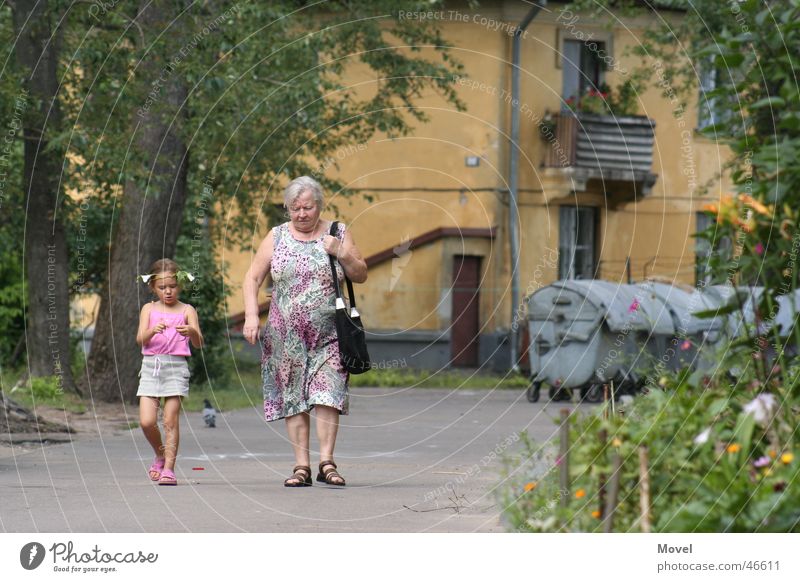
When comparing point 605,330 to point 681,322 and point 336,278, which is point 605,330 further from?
point 336,278

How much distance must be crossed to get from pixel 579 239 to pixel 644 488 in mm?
26499

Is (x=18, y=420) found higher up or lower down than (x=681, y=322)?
lower down

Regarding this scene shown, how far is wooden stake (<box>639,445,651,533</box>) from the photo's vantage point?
5414mm

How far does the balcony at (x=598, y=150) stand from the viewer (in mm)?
29953

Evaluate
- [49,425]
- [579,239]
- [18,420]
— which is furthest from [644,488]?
[579,239]

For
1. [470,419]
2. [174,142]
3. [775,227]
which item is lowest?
[470,419]

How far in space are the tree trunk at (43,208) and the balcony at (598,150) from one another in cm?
1387

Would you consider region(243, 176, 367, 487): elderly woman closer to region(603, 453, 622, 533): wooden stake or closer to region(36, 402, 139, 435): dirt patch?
region(603, 453, 622, 533): wooden stake

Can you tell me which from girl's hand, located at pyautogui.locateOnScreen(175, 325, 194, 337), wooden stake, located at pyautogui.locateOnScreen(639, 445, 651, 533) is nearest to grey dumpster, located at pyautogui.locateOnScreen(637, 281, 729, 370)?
girl's hand, located at pyautogui.locateOnScreen(175, 325, 194, 337)

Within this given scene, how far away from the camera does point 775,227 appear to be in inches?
237

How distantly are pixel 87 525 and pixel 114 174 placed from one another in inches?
319

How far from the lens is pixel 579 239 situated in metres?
31.8

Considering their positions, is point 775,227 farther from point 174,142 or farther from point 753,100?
point 174,142
